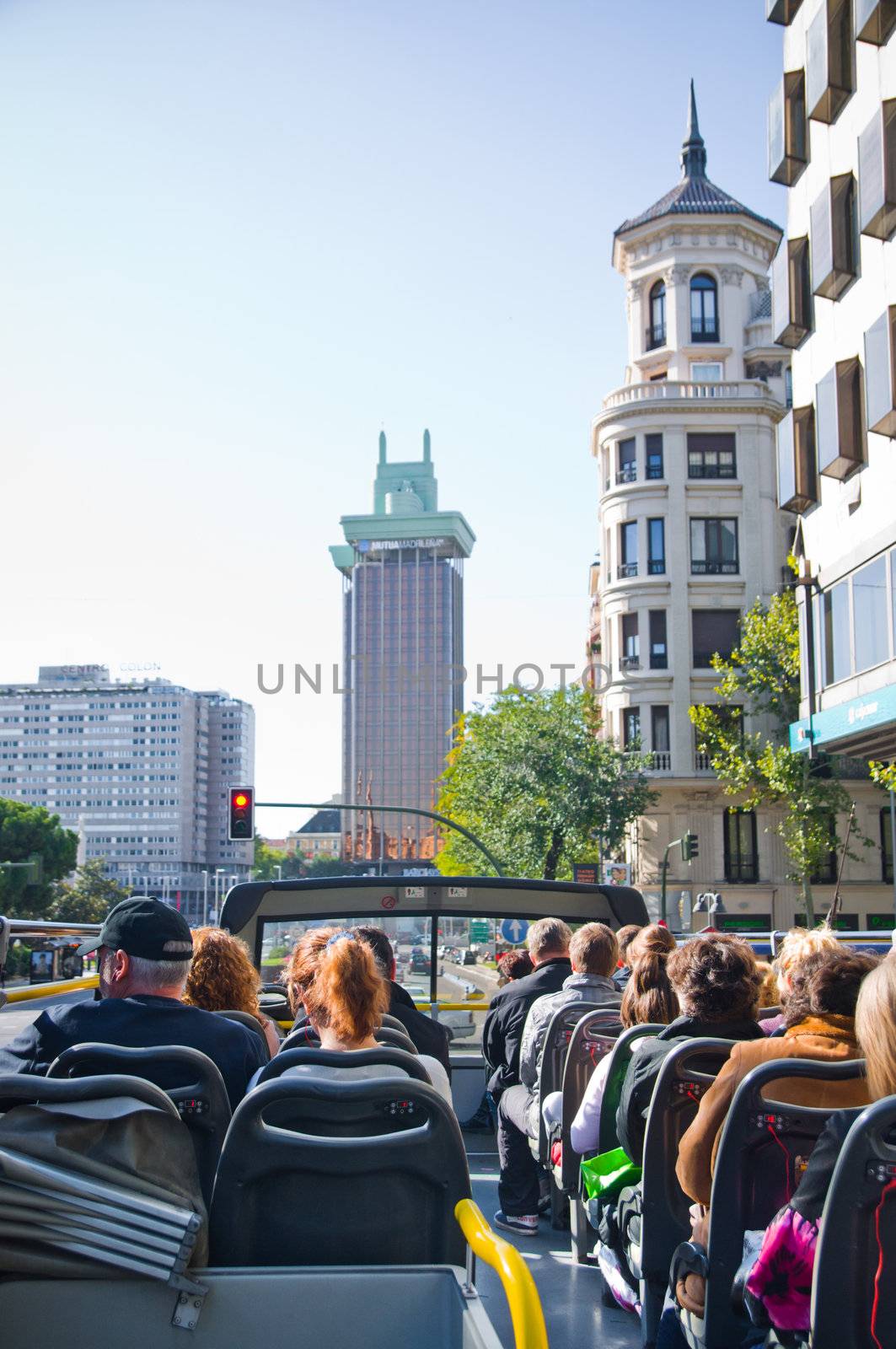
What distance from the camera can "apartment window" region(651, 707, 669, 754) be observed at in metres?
52.4

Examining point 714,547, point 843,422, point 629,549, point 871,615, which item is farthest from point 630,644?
point 871,615

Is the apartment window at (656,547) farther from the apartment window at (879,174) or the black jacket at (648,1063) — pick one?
the black jacket at (648,1063)

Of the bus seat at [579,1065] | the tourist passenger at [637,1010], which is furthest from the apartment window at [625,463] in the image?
the tourist passenger at [637,1010]

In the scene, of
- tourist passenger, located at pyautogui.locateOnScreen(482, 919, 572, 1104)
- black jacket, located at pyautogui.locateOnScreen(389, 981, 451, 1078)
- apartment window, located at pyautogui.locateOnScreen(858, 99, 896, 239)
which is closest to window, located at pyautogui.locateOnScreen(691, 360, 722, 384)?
apartment window, located at pyautogui.locateOnScreen(858, 99, 896, 239)

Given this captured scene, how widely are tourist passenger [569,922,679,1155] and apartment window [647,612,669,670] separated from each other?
154 ft

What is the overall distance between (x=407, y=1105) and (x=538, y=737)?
47.2 m

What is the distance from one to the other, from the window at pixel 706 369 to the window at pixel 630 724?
45.3 feet

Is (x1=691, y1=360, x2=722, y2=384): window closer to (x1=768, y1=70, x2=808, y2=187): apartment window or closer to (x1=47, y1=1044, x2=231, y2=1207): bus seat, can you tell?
(x1=768, y1=70, x2=808, y2=187): apartment window

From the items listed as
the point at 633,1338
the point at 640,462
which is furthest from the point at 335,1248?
the point at 640,462

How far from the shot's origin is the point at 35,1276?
296cm

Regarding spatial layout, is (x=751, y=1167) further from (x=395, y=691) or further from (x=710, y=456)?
(x=395, y=691)

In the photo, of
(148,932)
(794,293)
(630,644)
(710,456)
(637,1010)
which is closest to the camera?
(148,932)

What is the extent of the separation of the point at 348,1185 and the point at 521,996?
188 inches

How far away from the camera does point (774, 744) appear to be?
49.6 meters
